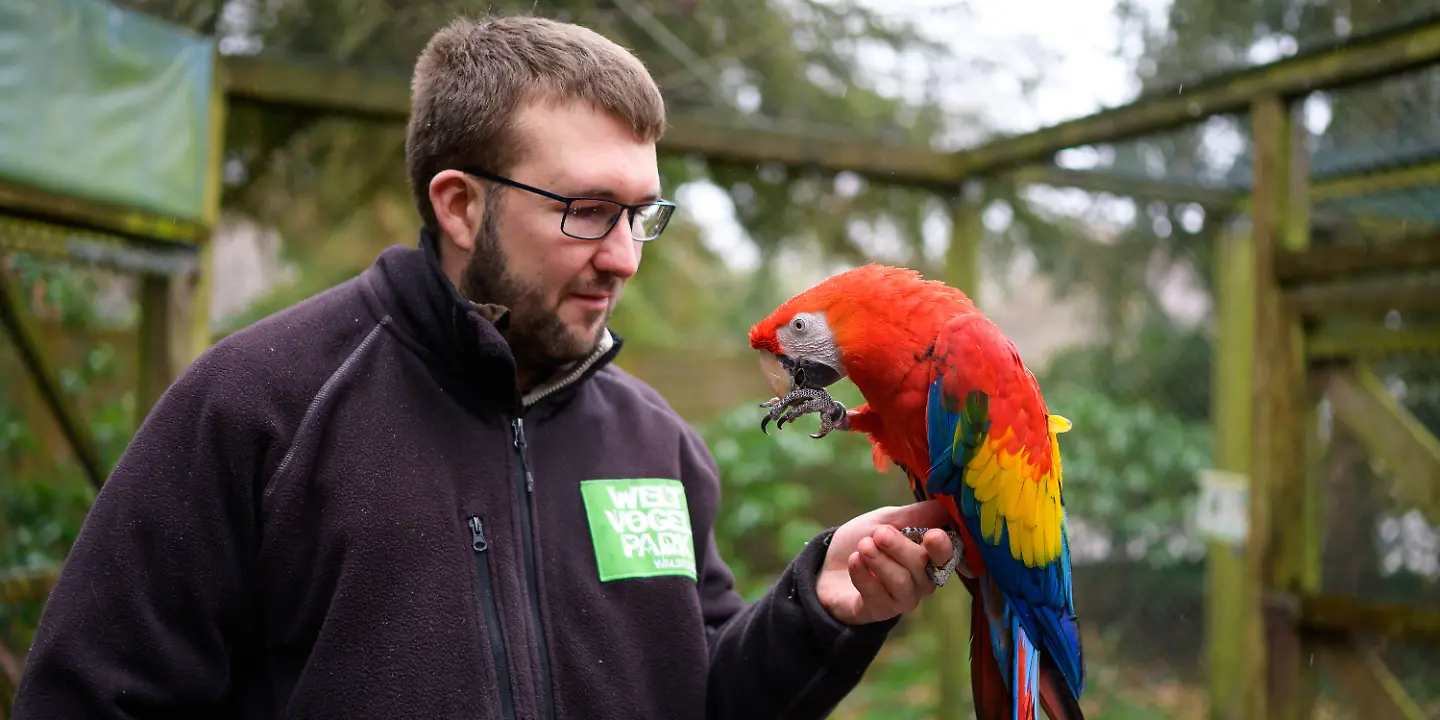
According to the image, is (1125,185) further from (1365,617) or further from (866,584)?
(866,584)

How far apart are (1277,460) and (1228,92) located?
993 millimetres

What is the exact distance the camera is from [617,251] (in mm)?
1268

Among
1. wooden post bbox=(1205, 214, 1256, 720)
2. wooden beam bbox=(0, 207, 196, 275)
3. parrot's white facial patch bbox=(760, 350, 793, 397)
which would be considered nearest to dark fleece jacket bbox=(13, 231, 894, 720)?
parrot's white facial patch bbox=(760, 350, 793, 397)

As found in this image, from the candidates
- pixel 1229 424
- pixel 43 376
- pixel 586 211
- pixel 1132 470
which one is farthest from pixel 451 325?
pixel 1132 470

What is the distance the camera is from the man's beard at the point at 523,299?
4.17 feet

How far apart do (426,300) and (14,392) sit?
10.5ft

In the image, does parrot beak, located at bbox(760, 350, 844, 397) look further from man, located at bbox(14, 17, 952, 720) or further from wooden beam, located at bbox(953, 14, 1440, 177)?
wooden beam, located at bbox(953, 14, 1440, 177)

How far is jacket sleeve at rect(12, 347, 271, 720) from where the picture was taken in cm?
105

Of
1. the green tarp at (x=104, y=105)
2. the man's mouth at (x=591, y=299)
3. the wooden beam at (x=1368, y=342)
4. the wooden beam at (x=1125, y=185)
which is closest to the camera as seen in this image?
the man's mouth at (x=591, y=299)

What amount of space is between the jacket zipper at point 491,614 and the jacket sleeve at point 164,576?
0.84ft

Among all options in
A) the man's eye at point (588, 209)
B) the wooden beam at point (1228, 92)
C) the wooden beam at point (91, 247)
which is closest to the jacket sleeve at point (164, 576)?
the man's eye at point (588, 209)

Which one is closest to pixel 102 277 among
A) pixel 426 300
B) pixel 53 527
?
pixel 53 527

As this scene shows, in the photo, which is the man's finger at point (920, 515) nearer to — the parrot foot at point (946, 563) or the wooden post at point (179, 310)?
the parrot foot at point (946, 563)

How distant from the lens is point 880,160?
3.13m
